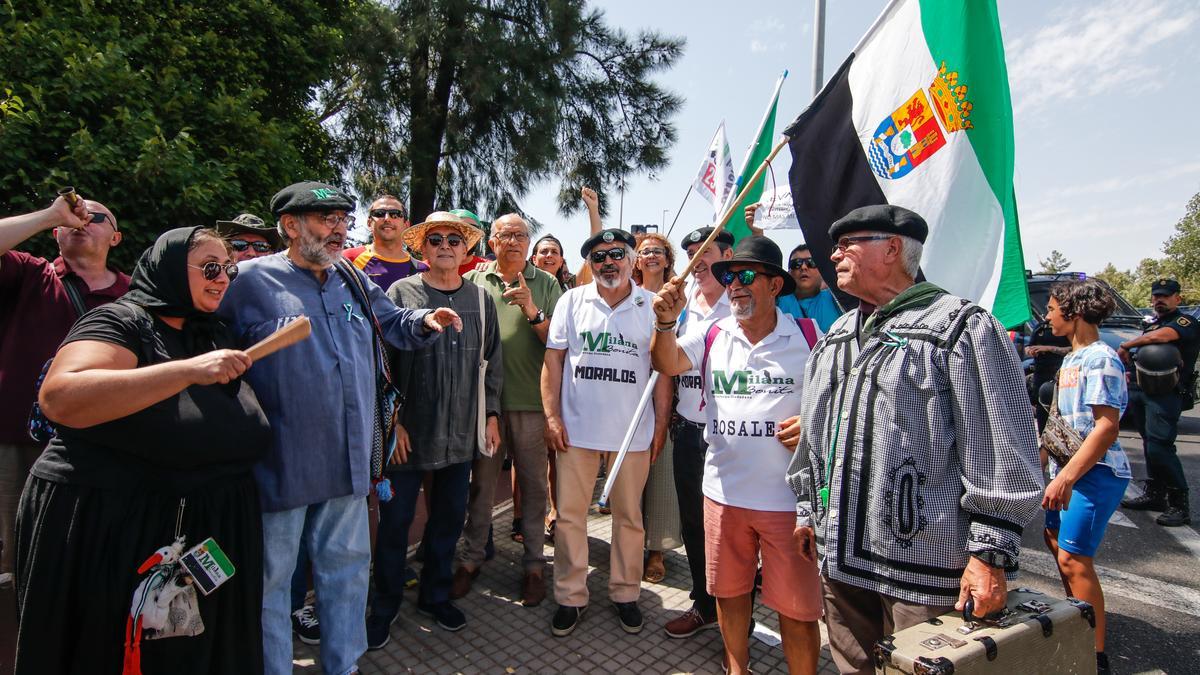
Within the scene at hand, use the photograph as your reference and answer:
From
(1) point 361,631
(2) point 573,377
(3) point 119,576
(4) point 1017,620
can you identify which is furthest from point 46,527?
(4) point 1017,620

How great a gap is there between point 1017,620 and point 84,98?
20.4ft

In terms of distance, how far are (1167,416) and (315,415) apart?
701cm

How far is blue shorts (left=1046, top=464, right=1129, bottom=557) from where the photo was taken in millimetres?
2955

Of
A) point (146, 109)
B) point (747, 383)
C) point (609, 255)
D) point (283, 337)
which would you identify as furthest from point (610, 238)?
point (146, 109)

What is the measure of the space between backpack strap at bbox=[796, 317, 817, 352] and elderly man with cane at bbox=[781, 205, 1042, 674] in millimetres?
436

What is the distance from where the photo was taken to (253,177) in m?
5.70

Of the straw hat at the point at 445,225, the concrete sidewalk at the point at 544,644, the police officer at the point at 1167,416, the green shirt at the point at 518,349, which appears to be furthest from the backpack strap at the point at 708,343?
the police officer at the point at 1167,416

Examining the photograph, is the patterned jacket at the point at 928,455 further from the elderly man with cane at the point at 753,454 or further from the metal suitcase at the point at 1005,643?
the elderly man with cane at the point at 753,454

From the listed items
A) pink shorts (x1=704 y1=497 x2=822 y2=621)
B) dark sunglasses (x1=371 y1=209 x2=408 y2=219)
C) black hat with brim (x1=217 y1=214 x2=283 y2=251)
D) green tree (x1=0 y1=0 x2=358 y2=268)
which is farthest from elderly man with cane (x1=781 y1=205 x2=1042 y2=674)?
green tree (x1=0 y1=0 x2=358 y2=268)

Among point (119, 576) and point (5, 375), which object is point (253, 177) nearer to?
point (5, 375)

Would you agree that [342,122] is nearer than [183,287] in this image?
No

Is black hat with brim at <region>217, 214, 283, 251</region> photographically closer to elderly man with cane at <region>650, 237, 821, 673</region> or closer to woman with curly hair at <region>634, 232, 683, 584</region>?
elderly man with cane at <region>650, 237, 821, 673</region>

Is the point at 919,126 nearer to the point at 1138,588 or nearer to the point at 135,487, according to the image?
the point at 135,487

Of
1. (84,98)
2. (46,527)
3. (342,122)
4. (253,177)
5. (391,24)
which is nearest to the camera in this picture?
(46,527)
